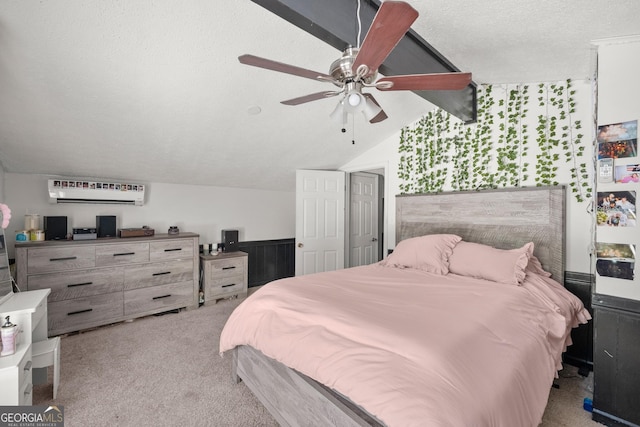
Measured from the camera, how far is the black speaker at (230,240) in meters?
4.01

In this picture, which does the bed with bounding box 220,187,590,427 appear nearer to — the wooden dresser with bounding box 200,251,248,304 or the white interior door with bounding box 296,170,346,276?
the white interior door with bounding box 296,170,346,276

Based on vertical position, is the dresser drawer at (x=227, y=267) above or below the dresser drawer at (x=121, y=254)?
below

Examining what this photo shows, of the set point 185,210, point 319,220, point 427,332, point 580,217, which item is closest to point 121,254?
point 185,210

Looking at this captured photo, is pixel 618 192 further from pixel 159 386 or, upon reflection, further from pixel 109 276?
pixel 109 276

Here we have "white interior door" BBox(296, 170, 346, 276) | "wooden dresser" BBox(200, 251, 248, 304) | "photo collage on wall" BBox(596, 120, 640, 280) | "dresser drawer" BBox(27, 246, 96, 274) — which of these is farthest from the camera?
"white interior door" BBox(296, 170, 346, 276)

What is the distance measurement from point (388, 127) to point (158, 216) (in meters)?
3.26

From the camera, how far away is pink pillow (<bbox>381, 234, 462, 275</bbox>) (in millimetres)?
2520

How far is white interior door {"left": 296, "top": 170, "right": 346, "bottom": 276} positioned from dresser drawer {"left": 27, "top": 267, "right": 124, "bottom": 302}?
85.3 inches

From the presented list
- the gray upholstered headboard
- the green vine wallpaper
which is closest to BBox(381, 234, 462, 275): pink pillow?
the gray upholstered headboard

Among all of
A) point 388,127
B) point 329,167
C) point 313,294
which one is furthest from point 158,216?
point 388,127

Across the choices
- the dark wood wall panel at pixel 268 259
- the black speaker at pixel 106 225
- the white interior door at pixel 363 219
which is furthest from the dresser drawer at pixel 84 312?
the white interior door at pixel 363 219

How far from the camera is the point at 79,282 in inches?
110

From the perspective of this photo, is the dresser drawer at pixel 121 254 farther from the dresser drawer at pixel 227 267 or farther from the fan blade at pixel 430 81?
the fan blade at pixel 430 81

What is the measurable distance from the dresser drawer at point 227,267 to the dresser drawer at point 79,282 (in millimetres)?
1004
